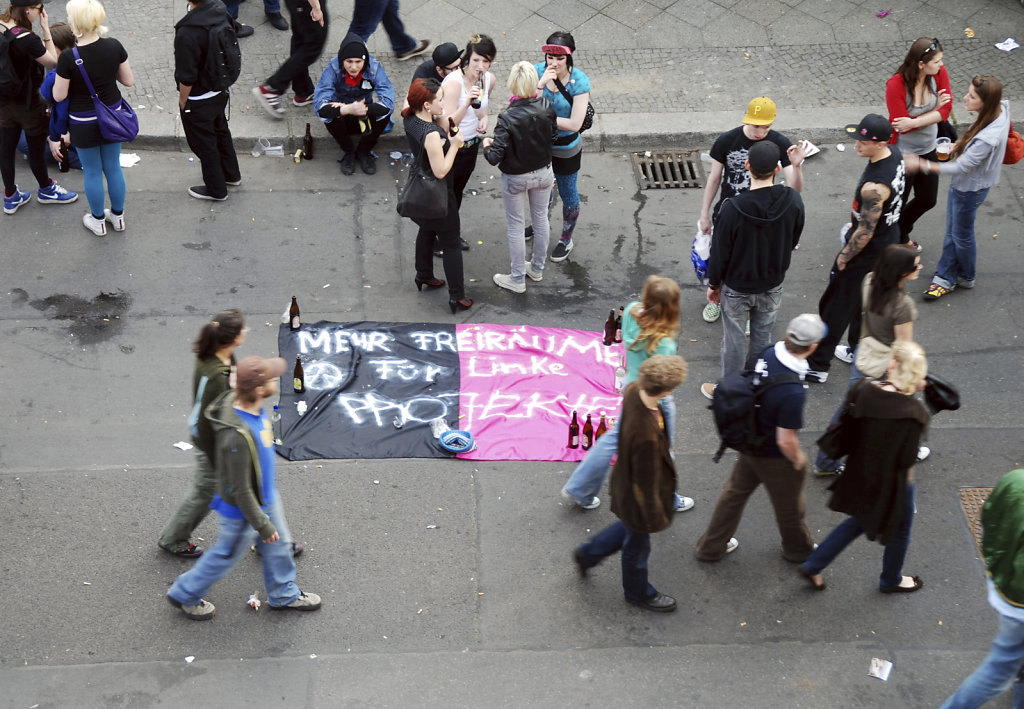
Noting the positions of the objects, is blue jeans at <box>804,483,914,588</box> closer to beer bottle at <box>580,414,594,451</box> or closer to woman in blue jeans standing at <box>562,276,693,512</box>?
woman in blue jeans standing at <box>562,276,693,512</box>

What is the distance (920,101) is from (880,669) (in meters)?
4.41

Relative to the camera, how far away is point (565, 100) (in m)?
7.97

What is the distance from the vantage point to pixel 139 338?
302 inches

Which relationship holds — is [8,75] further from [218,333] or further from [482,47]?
[218,333]

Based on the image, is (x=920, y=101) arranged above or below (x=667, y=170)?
above

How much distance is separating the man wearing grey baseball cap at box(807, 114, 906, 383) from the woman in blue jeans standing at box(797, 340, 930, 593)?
1602 mm

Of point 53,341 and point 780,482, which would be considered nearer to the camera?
point 780,482

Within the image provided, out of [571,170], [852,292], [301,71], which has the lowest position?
[852,292]

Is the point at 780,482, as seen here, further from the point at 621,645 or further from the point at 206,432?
the point at 206,432

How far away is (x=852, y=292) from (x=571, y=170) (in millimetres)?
2377

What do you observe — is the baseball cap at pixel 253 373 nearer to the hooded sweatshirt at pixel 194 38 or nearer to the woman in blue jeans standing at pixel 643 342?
the woman in blue jeans standing at pixel 643 342

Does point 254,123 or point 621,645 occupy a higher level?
point 254,123

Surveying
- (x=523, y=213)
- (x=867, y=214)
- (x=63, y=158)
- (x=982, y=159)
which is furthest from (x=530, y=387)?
(x=63, y=158)

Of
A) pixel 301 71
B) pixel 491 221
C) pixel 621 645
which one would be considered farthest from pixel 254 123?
pixel 621 645
